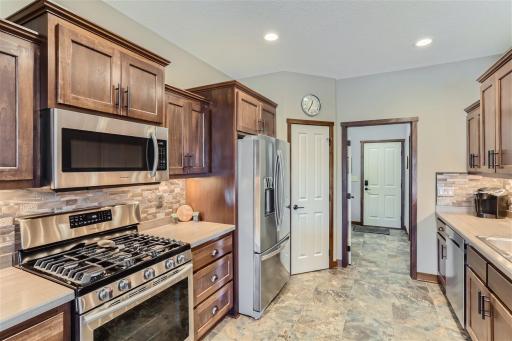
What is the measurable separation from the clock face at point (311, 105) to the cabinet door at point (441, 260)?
7.17ft

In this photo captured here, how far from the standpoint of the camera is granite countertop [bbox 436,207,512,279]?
64.0 inches

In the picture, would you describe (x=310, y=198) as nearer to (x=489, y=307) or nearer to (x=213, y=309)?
(x=213, y=309)

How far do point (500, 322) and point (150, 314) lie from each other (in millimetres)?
2135

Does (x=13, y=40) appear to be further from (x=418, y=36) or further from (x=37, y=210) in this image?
(x=418, y=36)

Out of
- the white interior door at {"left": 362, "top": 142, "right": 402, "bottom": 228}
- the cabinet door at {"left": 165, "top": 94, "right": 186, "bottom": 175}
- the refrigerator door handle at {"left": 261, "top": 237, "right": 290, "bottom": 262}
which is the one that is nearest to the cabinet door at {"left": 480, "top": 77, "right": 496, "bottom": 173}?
the refrigerator door handle at {"left": 261, "top": 237, "right": 290, "bottom": 262}

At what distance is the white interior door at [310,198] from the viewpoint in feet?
12.0

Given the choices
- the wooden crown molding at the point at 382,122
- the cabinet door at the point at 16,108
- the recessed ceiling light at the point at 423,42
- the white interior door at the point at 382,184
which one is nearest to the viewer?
the cabinet door at the point at 16,108

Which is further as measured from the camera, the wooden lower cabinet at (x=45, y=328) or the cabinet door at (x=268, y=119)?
the cabinet door at (x=268, y=119)

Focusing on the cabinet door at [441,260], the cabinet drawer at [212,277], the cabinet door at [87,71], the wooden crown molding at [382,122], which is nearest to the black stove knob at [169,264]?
the cabinet drawer at [212,277]

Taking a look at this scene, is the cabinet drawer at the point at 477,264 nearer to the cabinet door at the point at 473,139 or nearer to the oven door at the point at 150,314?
the cabinet door at the point at 473,139

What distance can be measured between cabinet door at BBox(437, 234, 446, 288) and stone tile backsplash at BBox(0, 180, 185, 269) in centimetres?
293

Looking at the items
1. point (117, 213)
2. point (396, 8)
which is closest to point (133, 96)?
point (117, 213)

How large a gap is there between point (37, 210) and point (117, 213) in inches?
20.3

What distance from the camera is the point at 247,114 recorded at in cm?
286
